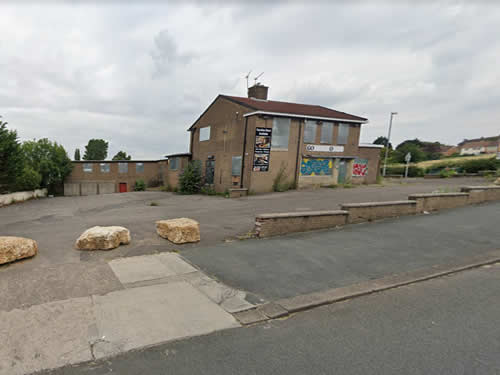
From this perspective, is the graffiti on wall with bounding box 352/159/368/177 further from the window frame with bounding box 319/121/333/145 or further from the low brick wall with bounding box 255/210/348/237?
the low brick wall with bounding box 255/210/348/237

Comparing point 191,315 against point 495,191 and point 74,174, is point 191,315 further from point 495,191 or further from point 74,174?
point 74,174

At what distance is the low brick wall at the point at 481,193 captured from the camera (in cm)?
1279

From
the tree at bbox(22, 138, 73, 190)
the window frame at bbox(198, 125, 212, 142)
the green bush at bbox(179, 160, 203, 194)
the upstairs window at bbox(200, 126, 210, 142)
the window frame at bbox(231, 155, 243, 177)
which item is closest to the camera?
the window frame at bbox(231, 155, 243, 177)

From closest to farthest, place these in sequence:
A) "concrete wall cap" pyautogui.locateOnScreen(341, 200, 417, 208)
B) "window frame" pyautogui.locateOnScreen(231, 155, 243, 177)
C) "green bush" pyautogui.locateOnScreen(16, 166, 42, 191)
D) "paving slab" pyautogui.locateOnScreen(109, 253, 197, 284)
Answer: "paving slab" pyautogui.locateOnScreen(109, 253, 197, 284) → "concrete wall cap" pyautogui.locateOnScreen(341, 200, 417, 208) → "window frame" pyautogui.locateOnScreen(231, 155, 243, 177) → "green bush" pyautogui.locateOnScreen(16, 166, 42, 191)

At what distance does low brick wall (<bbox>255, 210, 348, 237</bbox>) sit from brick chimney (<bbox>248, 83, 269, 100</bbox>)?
1958 cm

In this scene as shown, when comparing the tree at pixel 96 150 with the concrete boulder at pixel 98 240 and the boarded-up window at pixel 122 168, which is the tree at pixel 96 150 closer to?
the boarded-up window at pixel 122 168

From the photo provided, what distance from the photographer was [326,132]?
911 inches

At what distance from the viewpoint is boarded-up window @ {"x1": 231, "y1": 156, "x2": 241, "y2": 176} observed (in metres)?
23.1

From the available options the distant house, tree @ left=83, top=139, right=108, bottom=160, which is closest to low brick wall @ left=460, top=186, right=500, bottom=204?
tree @ left=83, top=139, right=108, bottom=160

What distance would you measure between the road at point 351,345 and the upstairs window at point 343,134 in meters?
20.1

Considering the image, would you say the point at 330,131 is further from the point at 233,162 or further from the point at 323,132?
the point at 233,162

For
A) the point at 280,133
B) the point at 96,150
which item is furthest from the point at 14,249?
the point at 96,150

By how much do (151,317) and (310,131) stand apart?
20.6 m

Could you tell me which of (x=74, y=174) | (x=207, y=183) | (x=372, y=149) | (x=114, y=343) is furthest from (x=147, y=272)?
(x=74, y=174)
